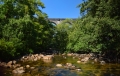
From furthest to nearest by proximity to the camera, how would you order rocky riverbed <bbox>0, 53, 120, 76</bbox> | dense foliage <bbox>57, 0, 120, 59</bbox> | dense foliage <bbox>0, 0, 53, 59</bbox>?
dense foliage <bbox>0, 0, 53, 59</bbox> < dense foliage <bbox>57, 0, 120, 59</bbox> < rocky riverbed <bbox>0, 53, 120, 76</bbox>

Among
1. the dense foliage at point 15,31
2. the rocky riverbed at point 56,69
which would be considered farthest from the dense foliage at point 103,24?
the dense foliage at point 15,31

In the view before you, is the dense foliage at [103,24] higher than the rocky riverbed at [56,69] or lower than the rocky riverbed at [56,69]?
higher

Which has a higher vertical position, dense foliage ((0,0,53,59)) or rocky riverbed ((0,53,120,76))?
dense foliage ((0,0,53,59))

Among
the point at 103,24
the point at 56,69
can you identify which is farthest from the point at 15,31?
the point at 103,24

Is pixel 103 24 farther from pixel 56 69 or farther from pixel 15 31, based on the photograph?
pixel 15 31

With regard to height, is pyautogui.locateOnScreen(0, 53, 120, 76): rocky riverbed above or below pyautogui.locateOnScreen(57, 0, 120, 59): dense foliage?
below

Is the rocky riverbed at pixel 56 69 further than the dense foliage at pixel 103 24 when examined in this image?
No

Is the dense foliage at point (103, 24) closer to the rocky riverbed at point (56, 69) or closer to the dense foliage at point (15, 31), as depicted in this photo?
the rocky riverbed at point (56, 69)

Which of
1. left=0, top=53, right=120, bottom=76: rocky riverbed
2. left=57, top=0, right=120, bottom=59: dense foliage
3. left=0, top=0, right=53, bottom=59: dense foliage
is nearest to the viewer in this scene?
left=0, top=53, right=120, bottom=76: rocky riverbed

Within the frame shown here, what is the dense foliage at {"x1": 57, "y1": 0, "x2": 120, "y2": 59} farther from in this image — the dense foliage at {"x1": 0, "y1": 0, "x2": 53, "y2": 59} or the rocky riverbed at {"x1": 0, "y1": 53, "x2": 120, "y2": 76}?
the dense foliage at {"x1": 0, "y1": 0, "x2": 53, "y2": 59}

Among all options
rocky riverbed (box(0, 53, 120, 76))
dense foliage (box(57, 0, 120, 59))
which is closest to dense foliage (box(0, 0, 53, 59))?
rocky riverbed (box(0, 53, 120, 76))

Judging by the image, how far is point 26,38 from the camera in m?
36.2

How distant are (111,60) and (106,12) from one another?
670 centimetres

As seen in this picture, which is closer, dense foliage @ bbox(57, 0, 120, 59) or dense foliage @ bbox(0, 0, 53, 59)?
dense foliage @ bbox(57, 0, 120, 59)
